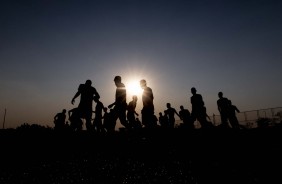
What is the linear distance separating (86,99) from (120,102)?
146cm

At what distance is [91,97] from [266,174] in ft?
22.9

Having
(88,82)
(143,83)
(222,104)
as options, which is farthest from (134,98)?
(222,104)

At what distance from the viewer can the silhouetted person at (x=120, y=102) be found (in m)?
8.18

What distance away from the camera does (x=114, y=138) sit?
25.9 feet

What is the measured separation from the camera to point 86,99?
344 inches

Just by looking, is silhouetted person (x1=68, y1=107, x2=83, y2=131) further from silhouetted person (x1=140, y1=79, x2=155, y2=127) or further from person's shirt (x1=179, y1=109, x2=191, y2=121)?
person's shirt (x1=179, y1=109, x2=191, y2=121)

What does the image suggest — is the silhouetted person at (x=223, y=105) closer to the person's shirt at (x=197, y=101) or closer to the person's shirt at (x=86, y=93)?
the person's shirt at (x=197, y=101)

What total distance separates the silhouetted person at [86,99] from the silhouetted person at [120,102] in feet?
3.58

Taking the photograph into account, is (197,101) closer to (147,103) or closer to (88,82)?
(147,103)

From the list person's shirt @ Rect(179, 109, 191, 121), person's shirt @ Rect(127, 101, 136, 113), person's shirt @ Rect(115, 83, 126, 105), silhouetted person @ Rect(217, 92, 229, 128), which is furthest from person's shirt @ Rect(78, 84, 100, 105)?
person's shirt @ Rect(179, 109, 191, 121)

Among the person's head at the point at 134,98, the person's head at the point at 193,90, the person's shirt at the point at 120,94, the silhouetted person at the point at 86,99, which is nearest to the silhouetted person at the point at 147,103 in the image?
the person's shirt at the point at 120,94

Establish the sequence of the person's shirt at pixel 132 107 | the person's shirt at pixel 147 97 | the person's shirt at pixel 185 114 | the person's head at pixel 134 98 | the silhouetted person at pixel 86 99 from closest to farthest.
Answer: the silhouetted person at pixel 86 99, the person's shirt at pixel 147 97, the person's shirt at pixel 132 107, the person's head at pixel 134 98, the person's shirt at pixel 185 114

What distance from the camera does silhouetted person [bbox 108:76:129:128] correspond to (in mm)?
8180

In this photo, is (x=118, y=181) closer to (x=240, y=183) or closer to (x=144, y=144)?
(x=240, y=183)
